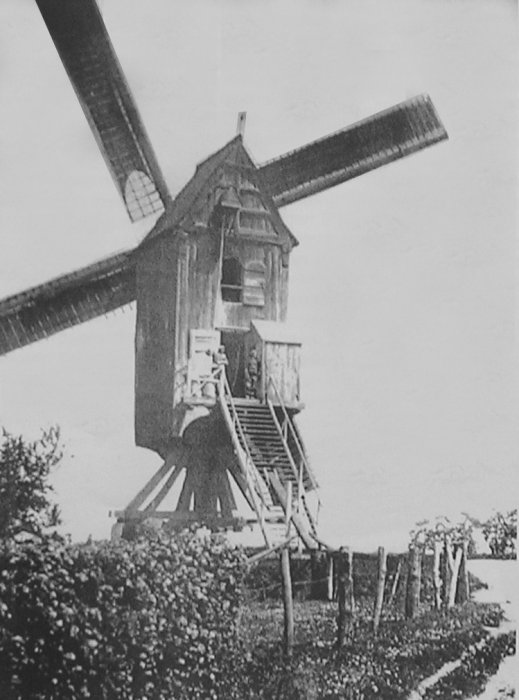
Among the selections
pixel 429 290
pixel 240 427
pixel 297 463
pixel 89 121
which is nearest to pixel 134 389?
pixel 240 427

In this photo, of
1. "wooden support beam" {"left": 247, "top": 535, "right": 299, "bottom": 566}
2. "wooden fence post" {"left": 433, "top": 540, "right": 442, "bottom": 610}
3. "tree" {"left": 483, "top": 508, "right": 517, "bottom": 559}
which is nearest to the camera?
"wooden support beam" {"left": 247, "top": 535, "right": 299, "bottom": 566}

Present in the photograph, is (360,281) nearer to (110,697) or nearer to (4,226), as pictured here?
(4,226)

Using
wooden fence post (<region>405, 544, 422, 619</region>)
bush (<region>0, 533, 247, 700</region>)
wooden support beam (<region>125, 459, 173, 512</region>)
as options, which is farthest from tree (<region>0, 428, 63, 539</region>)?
wooden fence post (<region>405, 544, 422, 619</region>)

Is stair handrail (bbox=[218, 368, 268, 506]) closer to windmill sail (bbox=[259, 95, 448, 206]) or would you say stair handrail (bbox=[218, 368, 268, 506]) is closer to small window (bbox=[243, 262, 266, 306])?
small window (bbox=[243, 262, 266, 306])

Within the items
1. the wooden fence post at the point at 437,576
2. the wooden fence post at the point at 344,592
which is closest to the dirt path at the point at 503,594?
the wooden fence post at the point at 437,576

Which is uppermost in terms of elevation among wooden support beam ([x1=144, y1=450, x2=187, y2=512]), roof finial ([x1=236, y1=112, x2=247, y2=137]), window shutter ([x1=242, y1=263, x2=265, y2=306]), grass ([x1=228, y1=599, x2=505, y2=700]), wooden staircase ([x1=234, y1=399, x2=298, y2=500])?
roof finial ([x1=236, y1=112, x2=247, y2=137])

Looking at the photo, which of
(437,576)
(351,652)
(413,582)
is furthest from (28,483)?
(437,576)

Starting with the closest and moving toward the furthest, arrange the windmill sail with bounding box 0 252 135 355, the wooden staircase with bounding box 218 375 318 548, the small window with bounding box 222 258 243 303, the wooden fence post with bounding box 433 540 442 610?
the windmill sail with bounding box 0 252 135 355, the wooden staircase with bounding box 218 375 318 548, the small window with bounding box 222 258 243 303, the wooden fence post with bounding box 433 540 442 610

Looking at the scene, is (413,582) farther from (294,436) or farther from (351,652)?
(294,436)
